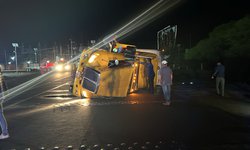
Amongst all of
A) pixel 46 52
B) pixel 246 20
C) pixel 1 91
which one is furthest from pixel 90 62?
pixel 46 52

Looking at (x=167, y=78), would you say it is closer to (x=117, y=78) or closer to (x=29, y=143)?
(x=117, y=78)

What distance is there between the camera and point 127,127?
22.5ft

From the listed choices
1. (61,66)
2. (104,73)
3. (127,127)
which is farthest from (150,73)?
(61,66)

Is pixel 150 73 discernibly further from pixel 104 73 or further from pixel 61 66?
pixel 61 66

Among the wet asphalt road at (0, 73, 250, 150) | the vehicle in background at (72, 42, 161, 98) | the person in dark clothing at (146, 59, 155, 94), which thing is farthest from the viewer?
the person in dark clothing at (146, 59, 155, 94)

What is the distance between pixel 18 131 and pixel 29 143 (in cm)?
118

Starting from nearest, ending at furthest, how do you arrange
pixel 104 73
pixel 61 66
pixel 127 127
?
pixel 127 127, pixel 104 73, pixel 61 66

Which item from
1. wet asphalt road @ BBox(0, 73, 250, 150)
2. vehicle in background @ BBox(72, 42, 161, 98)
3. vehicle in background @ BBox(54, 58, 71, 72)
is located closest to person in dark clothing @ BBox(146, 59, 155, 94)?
vehicle in background @ BBox(72, 42, 161, 98)

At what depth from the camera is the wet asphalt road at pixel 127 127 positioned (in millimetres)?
5621

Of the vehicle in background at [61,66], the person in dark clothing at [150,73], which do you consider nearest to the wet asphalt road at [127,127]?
the person in dark clothing at [150,73]

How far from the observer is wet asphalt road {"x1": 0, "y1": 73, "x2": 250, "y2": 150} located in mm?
5621

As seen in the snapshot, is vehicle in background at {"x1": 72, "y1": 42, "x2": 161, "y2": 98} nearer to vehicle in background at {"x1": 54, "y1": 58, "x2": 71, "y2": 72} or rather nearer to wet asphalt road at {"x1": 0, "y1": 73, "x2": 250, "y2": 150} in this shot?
wet asphalt road at {"x1": 0, "y1": 73, "x2": 250, "y2": 150}

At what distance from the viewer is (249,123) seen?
7.16 meters

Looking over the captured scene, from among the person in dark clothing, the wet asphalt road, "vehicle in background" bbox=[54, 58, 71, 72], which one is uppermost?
"vehicle in background" bbox=[54, 58, 71, 72]
